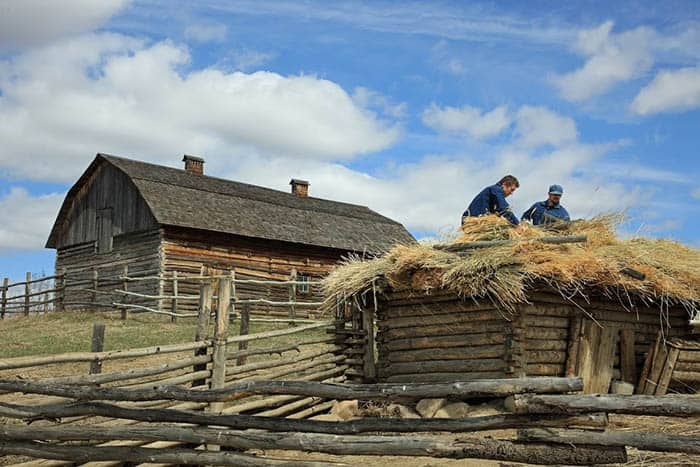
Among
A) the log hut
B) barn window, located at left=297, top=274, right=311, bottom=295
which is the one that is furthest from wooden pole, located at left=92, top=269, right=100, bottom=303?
the log hut

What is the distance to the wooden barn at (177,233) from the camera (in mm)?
22594

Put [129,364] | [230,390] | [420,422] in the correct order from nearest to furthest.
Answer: [420,422] → [230,390] → [129,364]

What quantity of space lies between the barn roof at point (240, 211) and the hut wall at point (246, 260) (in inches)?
16.5

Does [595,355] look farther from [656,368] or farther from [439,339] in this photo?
[439,339]

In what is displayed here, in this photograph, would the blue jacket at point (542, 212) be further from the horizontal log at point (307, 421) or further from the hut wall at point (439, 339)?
the horizontal log at point (307, 421)

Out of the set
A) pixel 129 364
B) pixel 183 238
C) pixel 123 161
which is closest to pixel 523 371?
pixel 129 364

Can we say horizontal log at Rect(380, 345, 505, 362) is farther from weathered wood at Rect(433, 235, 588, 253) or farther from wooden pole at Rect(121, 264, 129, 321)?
wooden pole at Rect(121, 264, 129, 321)

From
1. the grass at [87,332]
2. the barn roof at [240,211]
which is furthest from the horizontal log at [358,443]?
the barn roof at [240,211]

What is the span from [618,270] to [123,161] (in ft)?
66.1

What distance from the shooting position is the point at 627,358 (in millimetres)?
9883

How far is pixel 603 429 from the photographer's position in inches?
200

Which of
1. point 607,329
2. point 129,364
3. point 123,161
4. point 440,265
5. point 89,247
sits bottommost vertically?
point 129,364

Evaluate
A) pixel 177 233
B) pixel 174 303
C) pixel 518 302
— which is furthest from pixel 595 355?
pixel 177 233

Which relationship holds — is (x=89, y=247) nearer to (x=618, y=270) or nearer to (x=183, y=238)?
(x=183, y=238)
